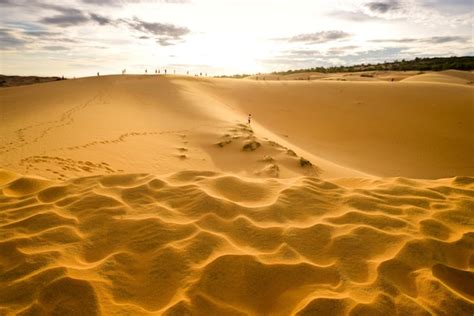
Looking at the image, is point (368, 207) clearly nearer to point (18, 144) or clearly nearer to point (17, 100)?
point (18, 144)

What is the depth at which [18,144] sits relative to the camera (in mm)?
5566

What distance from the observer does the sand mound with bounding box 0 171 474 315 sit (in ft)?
6.31

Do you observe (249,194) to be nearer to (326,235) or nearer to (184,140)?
(326,235)

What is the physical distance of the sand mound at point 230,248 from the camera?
6.31 feet

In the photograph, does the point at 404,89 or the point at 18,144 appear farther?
the point at 404,89

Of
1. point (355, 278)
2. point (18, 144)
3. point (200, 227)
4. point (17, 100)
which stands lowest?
point (355, 278)

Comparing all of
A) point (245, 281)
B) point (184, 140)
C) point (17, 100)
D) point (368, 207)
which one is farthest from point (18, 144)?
point (17, 100)

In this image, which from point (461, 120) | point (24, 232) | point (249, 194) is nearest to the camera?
point (24, 232)

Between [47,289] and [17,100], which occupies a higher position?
[17,100]

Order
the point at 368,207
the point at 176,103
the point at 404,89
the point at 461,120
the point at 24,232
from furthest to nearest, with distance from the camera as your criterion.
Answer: the point at 404,89 → the point at 461,120 → the point at 176,103 → the point at 368,207 → the point at 24,232

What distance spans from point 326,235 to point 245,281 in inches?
33.0

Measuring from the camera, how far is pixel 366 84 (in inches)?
683

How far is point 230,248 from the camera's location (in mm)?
2350

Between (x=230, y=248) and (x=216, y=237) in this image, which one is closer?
(x=230, y=248)
